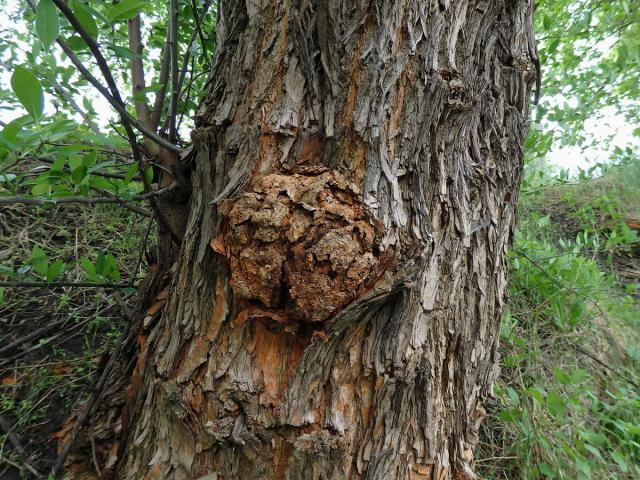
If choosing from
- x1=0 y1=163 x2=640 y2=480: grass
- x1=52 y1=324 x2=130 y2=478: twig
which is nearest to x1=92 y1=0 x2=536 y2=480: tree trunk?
x1=52 y1=324 x2=130 y2=478: twig

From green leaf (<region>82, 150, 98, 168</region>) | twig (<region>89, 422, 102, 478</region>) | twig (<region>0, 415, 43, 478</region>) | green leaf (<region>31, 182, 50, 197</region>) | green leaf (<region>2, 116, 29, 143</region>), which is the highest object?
green leaf (<region>2, 116, 29, 143</region>)

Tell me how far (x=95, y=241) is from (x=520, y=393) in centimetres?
251

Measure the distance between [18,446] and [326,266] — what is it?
4.12ft

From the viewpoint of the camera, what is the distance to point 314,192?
0.87m

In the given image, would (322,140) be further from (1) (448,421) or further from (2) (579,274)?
(2) (579,274)

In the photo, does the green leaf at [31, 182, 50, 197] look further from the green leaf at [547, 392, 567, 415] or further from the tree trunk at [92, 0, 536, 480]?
the green leaf at [547, 392, 567, 415]

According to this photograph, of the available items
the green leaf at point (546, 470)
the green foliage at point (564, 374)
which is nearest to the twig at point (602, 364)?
the green foliage at point (564, 374)

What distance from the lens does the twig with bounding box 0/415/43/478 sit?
47.3 inches

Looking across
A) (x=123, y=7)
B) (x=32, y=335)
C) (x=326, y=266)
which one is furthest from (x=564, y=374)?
(x=32, y=335)

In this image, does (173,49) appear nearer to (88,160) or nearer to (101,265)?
(88,160)

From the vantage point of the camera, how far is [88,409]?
1.17 metres

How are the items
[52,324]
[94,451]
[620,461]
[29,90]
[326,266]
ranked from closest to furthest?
1. [29,90]
2. [326,266]
3. [94,451]
4. [620,461]
5. [52,324]

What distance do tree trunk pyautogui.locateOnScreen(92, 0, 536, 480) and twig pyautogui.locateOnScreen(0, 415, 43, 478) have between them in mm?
389

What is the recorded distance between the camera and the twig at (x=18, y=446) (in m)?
1.20
